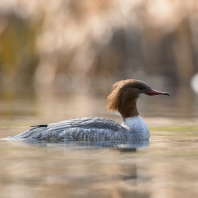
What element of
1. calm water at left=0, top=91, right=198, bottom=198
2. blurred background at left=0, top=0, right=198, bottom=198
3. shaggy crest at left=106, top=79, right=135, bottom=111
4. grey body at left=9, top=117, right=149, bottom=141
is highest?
blurred background at left=0, top=0, right=198, bottom=198

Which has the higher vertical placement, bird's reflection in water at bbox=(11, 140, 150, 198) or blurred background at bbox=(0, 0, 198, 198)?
blurred background at bbox=(0, 0, 198, 198)

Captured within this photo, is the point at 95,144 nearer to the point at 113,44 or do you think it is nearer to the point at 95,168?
the point at 95,168

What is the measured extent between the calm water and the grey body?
0.23m

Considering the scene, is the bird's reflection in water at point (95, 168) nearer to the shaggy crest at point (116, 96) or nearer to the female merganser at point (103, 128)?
the female merganser at point (103, 128)

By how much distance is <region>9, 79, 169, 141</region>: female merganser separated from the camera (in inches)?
389

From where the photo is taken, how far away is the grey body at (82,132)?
32.4 ft

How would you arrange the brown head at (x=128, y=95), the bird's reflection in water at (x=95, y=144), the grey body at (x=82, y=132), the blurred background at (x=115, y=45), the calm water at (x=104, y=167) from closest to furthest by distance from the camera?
the calm water at (x=104, y=167) → the bird's reflection in water at (x=95, y=144) → the grey body at (x=82, y=132) → the brown head at (x=128, y=95) → the blurred background at (x=115, y=45)

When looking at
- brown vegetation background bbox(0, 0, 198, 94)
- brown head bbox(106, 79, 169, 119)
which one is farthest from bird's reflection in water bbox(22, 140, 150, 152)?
brown vegetation background bbox(0, 0, 198, 94)

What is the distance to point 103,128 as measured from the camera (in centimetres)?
1002

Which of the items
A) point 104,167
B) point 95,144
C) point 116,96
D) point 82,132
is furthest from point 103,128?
point 104,167

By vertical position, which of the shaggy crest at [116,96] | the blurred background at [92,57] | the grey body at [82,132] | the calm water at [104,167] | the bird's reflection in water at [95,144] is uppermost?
the blurred background at [92,57]

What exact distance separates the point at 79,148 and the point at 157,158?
133 cm

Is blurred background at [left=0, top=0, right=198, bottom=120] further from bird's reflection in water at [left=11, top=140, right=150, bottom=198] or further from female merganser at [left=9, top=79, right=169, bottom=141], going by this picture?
bird's reflection in water at [left=11, top=140, right=150, bottom=198]

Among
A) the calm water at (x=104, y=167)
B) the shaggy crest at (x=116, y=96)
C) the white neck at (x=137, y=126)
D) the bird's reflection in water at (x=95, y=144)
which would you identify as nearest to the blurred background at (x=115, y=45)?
the calm water at (x=104, y=167)
